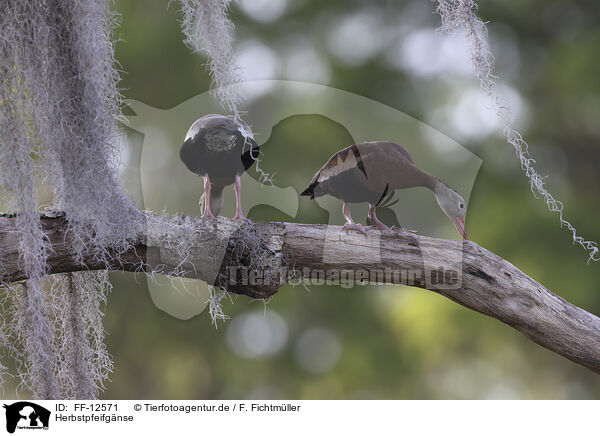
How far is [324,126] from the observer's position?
3.51 meters

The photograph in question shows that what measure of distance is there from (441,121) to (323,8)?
1.29m

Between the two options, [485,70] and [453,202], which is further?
[453,202]

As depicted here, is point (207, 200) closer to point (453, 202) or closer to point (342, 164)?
point (342, 164)

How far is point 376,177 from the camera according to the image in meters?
1.68

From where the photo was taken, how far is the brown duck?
1.67 m

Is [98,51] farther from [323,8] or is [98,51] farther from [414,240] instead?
[323,8]

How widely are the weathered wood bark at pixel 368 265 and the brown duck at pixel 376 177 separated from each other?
0.17 meters

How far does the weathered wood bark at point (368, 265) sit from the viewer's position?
4.70 feet
